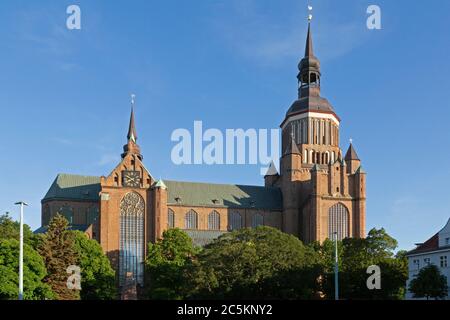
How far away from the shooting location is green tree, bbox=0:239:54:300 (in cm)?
5875

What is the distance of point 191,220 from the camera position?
375 ft

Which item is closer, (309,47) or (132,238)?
(132,238)

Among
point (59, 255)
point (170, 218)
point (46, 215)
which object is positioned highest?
point (46, 215)

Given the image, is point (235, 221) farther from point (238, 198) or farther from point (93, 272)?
point (93, 272)

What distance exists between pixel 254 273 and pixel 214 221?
163ft

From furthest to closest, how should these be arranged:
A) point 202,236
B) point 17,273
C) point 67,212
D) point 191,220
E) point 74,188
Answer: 1. point 191,220
2. point 74,188
3. point 202,236
4. point 67,212
5. point 17,273

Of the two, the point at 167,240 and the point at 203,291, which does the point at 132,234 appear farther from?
the point at 203,291

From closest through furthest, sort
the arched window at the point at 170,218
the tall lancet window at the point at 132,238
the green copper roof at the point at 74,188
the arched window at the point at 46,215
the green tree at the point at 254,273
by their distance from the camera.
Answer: the green tree at the point at 254,273 → the tall lancet window at the point at 132,238 → the arched window at the point at 46,215 → the green copper roof at the point at 74,188 → the arched window at the point at 170,218

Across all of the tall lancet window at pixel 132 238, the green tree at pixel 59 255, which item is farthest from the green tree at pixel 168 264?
the green tree at pixel 59 255

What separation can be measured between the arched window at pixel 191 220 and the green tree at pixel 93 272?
29661mm

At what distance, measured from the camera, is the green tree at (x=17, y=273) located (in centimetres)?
5875

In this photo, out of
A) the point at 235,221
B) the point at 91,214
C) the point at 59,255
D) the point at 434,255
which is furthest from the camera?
the point at 235,221

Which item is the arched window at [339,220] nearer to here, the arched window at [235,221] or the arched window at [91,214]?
the arched window at [235,221]

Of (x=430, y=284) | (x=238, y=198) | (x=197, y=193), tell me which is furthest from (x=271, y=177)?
(x=430, y=284)
